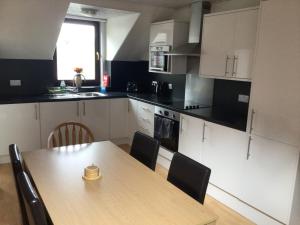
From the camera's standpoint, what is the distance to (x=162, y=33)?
370 cm

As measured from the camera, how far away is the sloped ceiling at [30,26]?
302cm

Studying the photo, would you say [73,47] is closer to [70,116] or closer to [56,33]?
[56,33]

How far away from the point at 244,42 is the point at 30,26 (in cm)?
252

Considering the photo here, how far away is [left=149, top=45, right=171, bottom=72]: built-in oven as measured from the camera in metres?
3.61

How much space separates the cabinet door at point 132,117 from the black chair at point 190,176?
2.32 meters

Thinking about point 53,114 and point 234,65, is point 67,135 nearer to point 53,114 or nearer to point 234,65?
point 53,114

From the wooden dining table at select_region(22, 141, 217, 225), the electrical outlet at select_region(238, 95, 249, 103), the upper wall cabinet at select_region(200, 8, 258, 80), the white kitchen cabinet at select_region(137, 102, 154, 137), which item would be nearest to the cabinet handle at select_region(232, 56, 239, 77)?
the upper wall cabinet at select_region(200, 8, 258, 80)

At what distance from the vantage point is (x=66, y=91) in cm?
419

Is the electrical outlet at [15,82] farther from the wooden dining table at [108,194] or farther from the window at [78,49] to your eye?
the wooden dining table at [108,194]

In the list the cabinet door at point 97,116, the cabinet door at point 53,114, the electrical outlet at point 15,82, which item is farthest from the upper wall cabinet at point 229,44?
the electrical outlet at point 15,82

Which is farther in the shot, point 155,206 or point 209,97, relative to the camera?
point 209,97

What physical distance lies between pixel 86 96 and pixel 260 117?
2.56 metres

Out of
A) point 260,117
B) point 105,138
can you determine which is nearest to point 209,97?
point 260,117

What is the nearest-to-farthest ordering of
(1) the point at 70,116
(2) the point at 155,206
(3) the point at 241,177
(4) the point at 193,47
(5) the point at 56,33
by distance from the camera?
(2) the point at 155,206 < (3) the point at 241,177 < (4) the point at 193,47 < (5) the point at 56,33 < (1) the point at 70,116
